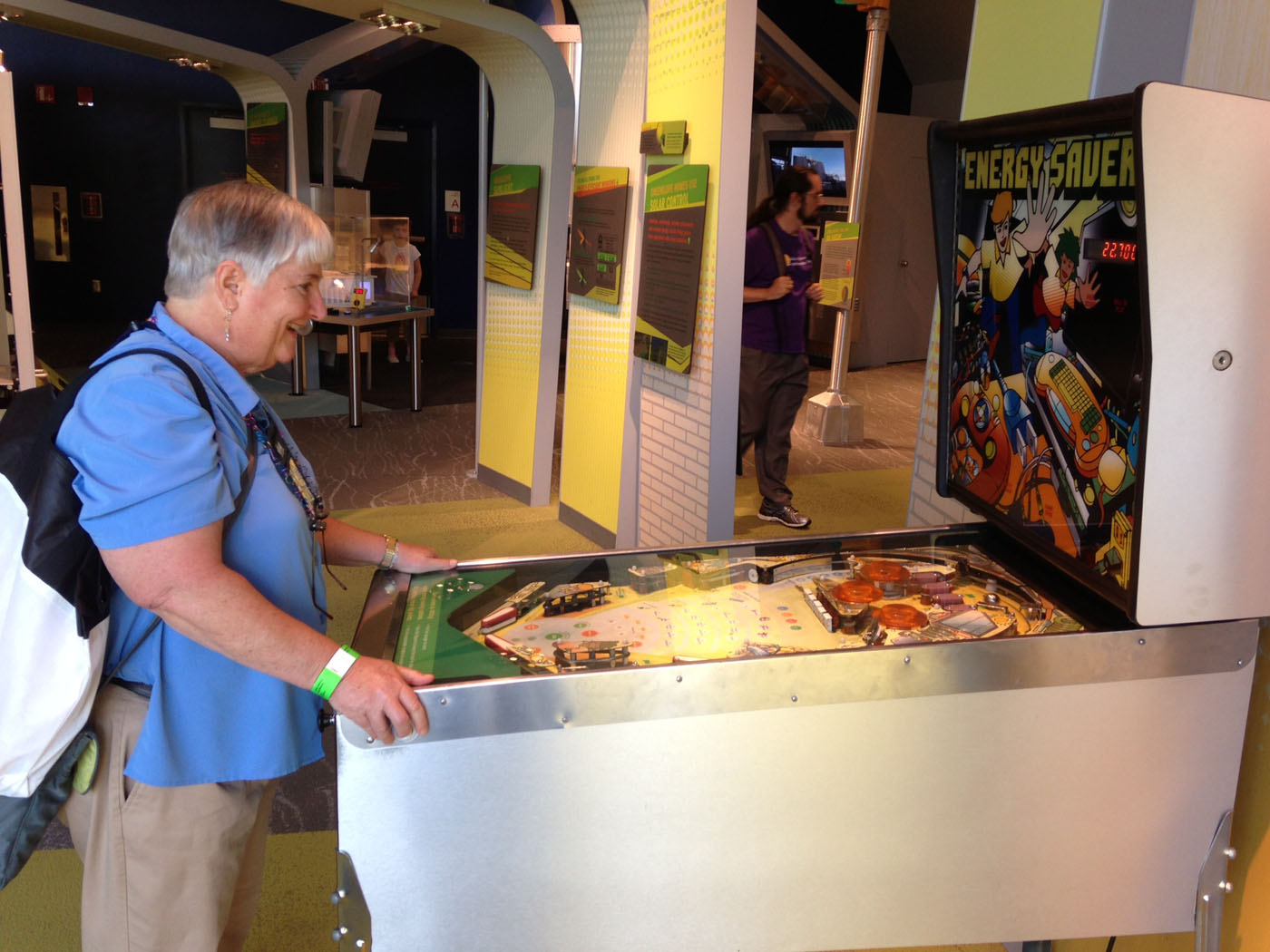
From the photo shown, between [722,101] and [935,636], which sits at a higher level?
[722,101]

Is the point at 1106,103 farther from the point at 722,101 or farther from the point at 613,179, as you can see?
the point at 613,179

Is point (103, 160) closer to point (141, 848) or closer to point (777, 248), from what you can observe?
point (777, 248)

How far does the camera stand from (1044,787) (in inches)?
63.8

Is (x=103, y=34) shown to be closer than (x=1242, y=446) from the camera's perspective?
No

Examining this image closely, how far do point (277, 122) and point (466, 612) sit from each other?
25.5 feet

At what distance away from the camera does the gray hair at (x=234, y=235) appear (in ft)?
4.89

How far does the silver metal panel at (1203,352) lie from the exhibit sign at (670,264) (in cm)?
262

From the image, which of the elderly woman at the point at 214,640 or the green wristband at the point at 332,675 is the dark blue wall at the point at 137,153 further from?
the green wristband at the point at 332,675

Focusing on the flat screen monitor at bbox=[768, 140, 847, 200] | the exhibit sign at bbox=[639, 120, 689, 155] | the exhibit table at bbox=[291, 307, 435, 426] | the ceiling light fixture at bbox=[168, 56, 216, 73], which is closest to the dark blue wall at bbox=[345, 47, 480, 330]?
the ceiling light fixture at bbox=[168, 56, 216, 73]

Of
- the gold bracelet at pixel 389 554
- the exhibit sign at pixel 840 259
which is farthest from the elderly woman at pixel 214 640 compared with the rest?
the exhibit sign at pixel 840 259

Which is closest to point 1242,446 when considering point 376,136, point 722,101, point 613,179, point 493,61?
point 722,101

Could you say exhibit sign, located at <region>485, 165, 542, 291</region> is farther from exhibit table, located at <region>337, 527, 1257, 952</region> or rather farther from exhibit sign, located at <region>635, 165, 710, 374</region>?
exhibit table, located at <region>337, 527, 1257, 952</region>

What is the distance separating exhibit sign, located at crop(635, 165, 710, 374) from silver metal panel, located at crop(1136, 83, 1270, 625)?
2.62m

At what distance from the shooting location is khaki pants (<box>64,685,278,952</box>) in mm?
1527
